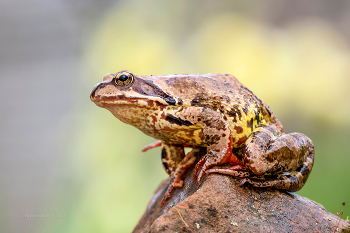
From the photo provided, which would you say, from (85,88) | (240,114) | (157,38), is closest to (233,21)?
(157,38)

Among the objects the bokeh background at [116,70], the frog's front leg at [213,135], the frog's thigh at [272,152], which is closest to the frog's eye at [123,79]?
the frog's front leg at [213,135]

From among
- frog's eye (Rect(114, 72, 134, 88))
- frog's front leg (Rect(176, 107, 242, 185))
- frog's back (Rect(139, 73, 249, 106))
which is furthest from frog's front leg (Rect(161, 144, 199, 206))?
frog's eye (Rect(114, 72, 134, 88))

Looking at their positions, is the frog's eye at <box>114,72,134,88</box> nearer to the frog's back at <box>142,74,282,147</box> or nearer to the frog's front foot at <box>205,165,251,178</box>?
the frog's back at <box>142,74,282,147</box>

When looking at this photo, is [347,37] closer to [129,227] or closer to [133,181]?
[133,181]

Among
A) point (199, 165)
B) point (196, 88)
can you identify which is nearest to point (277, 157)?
point (199, 165)

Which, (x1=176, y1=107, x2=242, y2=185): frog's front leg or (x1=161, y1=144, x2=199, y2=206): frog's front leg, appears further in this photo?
(x1=161, y1=144, x2=199, y2=206): frog's front leg

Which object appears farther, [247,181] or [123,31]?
[123,31]
